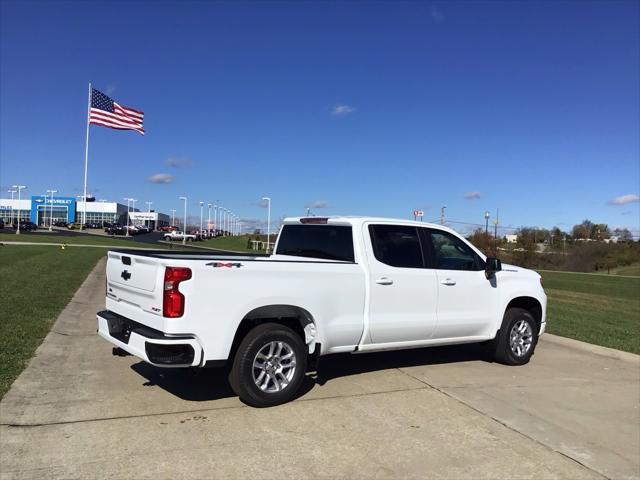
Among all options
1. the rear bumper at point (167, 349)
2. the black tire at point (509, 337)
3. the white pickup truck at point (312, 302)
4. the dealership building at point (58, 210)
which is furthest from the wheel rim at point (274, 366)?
the dealership building at point (58, 210)

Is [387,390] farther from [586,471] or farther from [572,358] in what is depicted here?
[572,358]

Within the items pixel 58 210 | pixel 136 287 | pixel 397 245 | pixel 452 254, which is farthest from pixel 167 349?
pixel 58 210

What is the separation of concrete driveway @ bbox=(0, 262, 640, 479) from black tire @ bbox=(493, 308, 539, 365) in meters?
0.24

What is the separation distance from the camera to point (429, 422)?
509 centimetres

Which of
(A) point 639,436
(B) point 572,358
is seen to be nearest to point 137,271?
(A) point 639,436

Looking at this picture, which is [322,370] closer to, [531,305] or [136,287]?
[136,287]

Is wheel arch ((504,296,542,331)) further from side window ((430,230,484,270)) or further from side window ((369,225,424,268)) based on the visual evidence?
side window ((369,225,424,268))

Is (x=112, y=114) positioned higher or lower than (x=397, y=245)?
higher

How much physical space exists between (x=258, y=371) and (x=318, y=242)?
2.07m

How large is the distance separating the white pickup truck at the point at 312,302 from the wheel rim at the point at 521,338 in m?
0.01

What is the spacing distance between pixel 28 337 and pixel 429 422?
547 centimetres

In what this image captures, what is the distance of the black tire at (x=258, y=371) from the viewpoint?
16.8 feet

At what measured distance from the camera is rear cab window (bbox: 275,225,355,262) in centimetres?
640

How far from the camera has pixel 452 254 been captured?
7109mm
